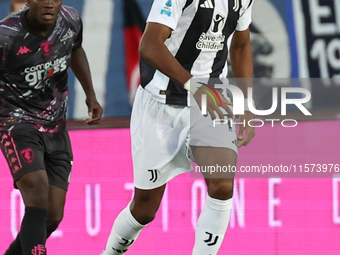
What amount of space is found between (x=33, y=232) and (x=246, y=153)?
1927 mm

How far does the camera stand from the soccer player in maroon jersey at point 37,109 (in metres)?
3.68

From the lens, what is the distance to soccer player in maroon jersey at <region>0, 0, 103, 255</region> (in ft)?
12.1

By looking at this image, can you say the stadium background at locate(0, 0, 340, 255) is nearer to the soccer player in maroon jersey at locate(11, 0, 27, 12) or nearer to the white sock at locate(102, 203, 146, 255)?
the soccer player in maroon jersey at locate(11, 0, 27, 12)

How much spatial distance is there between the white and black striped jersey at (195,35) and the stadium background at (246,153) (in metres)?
1.04

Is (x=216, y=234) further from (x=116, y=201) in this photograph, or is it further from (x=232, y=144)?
(x=116, y=201)

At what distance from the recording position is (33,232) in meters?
3.63

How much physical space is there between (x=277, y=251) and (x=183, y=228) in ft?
2.30

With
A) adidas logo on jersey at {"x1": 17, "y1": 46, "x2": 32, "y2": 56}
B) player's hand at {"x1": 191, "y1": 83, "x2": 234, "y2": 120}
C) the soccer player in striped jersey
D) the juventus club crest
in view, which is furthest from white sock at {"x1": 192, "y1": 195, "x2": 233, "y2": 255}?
adidas logo on jersey at {"x1": 17, "y1": 46, "x2": 32, "y2": 56}

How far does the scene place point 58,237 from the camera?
4.91 meters

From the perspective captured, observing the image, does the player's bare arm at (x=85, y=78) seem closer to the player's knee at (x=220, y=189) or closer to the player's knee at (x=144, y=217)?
the player's knee at (x=144, y=217)

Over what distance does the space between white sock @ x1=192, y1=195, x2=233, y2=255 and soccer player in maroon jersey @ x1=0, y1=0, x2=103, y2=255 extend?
0.86 metres

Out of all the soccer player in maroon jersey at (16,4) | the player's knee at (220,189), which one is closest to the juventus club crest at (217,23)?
the player's knee at (220,189)

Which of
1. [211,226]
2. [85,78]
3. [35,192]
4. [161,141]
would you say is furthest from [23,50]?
[211,226]

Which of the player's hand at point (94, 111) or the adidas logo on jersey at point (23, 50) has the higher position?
the adidas logo on jersey at point (23, 50)
